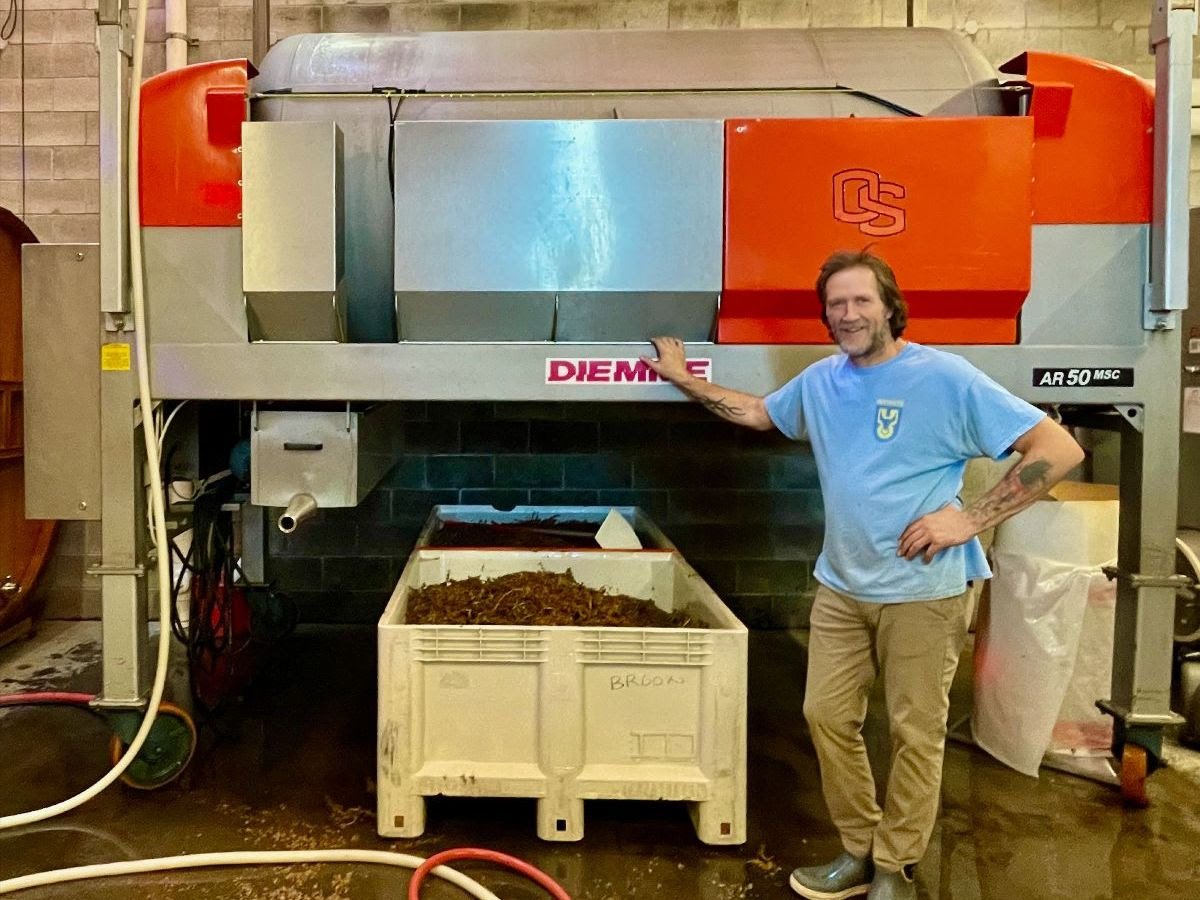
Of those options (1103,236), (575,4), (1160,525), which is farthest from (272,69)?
(1160,525)

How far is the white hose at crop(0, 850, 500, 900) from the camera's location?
5.93 ft

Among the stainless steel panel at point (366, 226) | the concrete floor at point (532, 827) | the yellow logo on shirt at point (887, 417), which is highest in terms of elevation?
the stainless steel panel at point (366, 226)

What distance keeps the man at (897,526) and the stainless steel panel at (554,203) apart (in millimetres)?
467

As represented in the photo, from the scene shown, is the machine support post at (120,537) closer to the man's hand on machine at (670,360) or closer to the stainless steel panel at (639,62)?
the stainless steel panel at (639,62)

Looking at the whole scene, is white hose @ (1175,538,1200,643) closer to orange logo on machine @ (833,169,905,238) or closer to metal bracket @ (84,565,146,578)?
orange logo on machine @ (833,169,905,238)

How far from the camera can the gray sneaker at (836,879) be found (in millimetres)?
1814

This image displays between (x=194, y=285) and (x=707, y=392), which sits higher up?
(x=194, y=285)

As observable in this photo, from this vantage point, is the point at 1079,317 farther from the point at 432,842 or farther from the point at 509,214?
the point at 432,842

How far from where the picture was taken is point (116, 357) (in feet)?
7.06

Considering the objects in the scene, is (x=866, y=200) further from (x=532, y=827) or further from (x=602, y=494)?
(x=602, y=494)

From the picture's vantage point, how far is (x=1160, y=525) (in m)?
2.15

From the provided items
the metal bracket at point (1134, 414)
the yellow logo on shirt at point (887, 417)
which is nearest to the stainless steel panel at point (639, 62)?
the metal bracket at point (1134, 414)

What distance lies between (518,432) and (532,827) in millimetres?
1946

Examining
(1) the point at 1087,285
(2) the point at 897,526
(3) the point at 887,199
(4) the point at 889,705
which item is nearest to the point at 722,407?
(2) the point at 897,526
